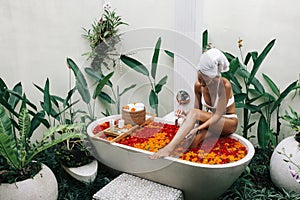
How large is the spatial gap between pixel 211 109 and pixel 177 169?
398 mm

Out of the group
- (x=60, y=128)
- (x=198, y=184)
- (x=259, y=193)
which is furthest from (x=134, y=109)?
(x=259, y=193)

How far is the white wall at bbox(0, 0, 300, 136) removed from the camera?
2.10 metres

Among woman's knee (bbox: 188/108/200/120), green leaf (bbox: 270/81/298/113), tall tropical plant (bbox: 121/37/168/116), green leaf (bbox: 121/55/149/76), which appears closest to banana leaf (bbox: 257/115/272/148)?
green leaf (bbox: 270/81/298/113)

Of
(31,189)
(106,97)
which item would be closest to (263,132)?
(106,97)

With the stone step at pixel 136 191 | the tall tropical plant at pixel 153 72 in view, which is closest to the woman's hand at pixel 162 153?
the stone step at pixel 136 191

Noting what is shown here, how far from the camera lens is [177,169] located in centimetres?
173

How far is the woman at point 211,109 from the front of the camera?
1.72 metres

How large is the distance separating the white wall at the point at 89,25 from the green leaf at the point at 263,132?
0.70 feet

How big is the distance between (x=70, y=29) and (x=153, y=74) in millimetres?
771

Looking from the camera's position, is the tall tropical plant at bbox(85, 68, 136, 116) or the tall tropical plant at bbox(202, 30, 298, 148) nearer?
the tall tropical plant at bbox(202, 30, 298, 148)

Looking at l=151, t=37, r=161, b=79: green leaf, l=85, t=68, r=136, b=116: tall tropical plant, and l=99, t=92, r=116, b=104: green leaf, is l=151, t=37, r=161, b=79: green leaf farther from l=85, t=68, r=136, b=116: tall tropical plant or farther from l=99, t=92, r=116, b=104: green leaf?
l=99, t=92, r=116, b=104: green leaf

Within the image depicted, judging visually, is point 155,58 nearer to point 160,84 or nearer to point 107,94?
point 160,84

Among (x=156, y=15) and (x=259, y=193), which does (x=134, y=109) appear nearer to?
(x=156, y=15)

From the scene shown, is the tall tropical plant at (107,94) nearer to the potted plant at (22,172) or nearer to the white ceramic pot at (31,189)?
the potted plant at (22,172)
